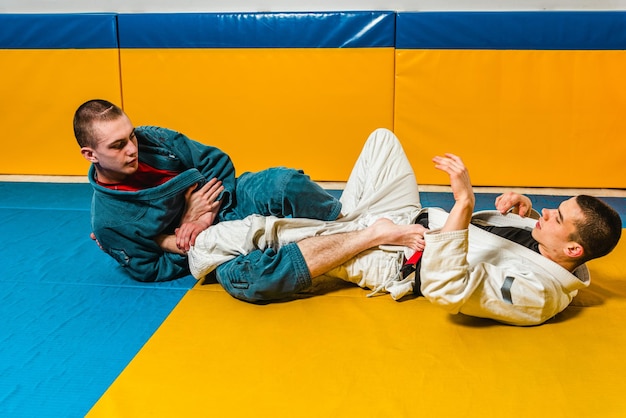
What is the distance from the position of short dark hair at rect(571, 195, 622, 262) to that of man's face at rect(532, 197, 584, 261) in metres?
0.02

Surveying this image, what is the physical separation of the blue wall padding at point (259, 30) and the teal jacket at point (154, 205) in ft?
5.03

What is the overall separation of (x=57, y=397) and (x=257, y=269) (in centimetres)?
88

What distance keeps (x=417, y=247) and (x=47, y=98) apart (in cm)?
330

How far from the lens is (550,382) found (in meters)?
2.18

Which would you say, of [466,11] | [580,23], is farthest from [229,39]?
[580,23]

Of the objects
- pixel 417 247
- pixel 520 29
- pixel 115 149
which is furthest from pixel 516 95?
pixel 115 149

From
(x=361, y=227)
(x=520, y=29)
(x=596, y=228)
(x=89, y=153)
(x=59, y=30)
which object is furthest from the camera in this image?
(x=59, y=30)

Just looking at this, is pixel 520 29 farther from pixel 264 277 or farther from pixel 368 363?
pixel 368 363

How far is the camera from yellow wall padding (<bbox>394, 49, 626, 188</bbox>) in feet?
14.0

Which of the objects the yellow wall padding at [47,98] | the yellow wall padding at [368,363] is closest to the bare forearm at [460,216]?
the yellow wall padding at [368,363]

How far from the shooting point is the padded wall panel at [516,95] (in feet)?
13.8

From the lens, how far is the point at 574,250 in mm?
2328

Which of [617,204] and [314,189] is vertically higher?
[314,189]

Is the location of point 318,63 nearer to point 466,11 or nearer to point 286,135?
point 286,135
